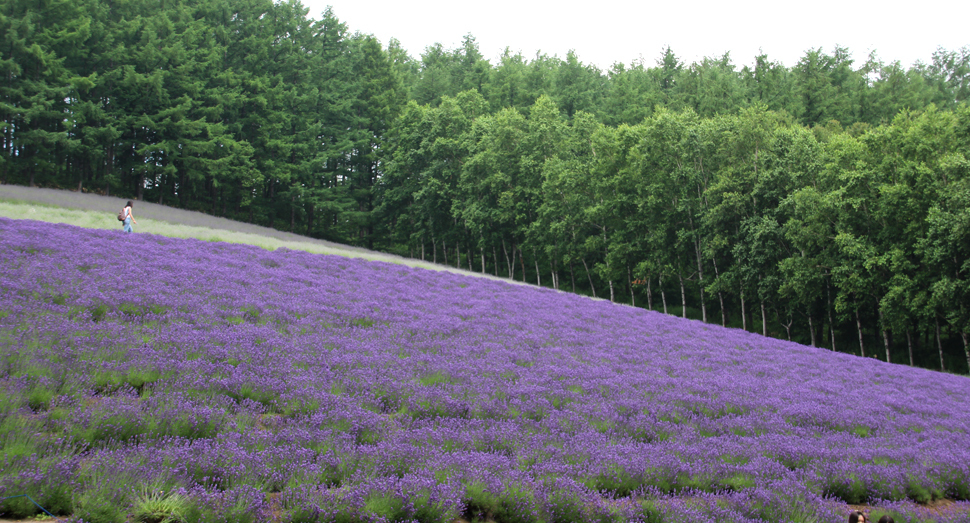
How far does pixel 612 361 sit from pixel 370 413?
848 centimetres

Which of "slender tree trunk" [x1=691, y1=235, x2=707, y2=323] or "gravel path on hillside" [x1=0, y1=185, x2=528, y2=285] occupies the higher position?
"gravel path on hillside" [x1=0, y1=185, x2=528, y2=285]

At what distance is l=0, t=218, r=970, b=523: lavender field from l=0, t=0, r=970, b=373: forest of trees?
23.3m

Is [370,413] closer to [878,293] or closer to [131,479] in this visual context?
[131,479]

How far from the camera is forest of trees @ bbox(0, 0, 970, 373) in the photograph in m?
34.6

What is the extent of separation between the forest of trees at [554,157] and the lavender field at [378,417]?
76.5 ft

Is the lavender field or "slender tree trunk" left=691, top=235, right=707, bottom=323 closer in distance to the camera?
the lavender field

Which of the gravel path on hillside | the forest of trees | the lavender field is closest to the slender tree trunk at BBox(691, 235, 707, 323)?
the forest of trees

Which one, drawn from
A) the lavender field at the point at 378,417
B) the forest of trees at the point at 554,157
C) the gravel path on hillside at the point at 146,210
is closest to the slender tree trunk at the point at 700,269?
the forest of trees at the point at 554,157

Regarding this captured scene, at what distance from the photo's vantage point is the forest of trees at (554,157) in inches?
1363

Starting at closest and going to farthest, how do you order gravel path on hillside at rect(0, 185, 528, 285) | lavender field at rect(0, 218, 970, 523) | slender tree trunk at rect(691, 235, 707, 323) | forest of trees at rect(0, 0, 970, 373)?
lavender field at rect(0, 218, 970, 523) → forest of trees at rect(0, 0, 970, 373) → gravel path on hillside at rect(0, 185, 528, 285) → slender tree trunk at rect(691, 235, 707, 323)

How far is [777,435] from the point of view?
9305 millimetres

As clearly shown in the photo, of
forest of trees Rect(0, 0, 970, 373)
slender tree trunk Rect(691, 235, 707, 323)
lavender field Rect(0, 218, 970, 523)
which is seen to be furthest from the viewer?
slender tree trunk Rect(691, 235, 707, 323)

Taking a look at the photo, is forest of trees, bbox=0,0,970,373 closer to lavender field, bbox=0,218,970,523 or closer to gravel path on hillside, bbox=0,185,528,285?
gravel path on hillside, bbox=0,185,528,285

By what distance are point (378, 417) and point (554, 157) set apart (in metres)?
45.9
